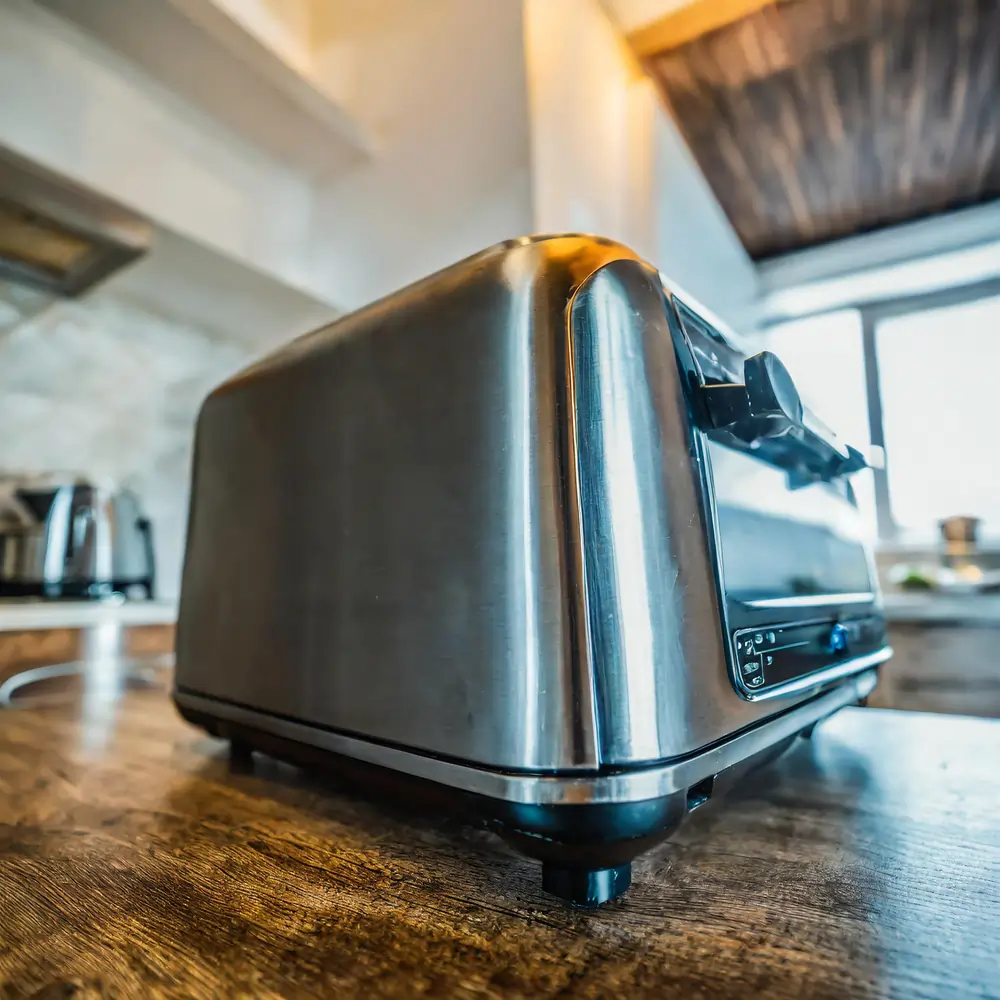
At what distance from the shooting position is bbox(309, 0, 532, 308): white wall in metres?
1.24

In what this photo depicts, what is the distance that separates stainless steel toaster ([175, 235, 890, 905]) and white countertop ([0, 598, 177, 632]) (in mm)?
730

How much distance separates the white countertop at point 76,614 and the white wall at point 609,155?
0.99 meters

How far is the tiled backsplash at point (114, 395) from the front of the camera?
4.21ft

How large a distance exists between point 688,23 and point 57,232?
1505 mm

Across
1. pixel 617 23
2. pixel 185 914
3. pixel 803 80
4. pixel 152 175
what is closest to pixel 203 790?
pixel 185 914

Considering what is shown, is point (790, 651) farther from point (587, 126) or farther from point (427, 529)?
point (587, 126)

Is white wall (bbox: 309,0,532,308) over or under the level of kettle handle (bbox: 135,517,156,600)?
over

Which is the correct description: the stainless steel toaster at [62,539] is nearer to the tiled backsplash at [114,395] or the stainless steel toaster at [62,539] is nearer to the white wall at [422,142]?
the tiled backsplash at [114,395]

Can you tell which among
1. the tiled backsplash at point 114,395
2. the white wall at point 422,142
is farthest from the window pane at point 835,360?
the tiled backsplash at point 114,395

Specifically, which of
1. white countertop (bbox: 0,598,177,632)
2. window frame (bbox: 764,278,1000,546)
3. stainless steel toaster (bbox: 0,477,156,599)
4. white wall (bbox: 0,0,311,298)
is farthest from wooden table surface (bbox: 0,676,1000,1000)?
window frame (bbox: 764,278,1000,546)

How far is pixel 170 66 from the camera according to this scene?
117 cm

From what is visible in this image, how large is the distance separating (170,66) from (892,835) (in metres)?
1.48

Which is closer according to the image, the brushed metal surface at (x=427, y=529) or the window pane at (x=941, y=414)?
the brushed metal surface at (x=427, y=529)

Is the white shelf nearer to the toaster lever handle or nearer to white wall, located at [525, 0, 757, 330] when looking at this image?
white wall, located at [525, 0, 757, 330]
